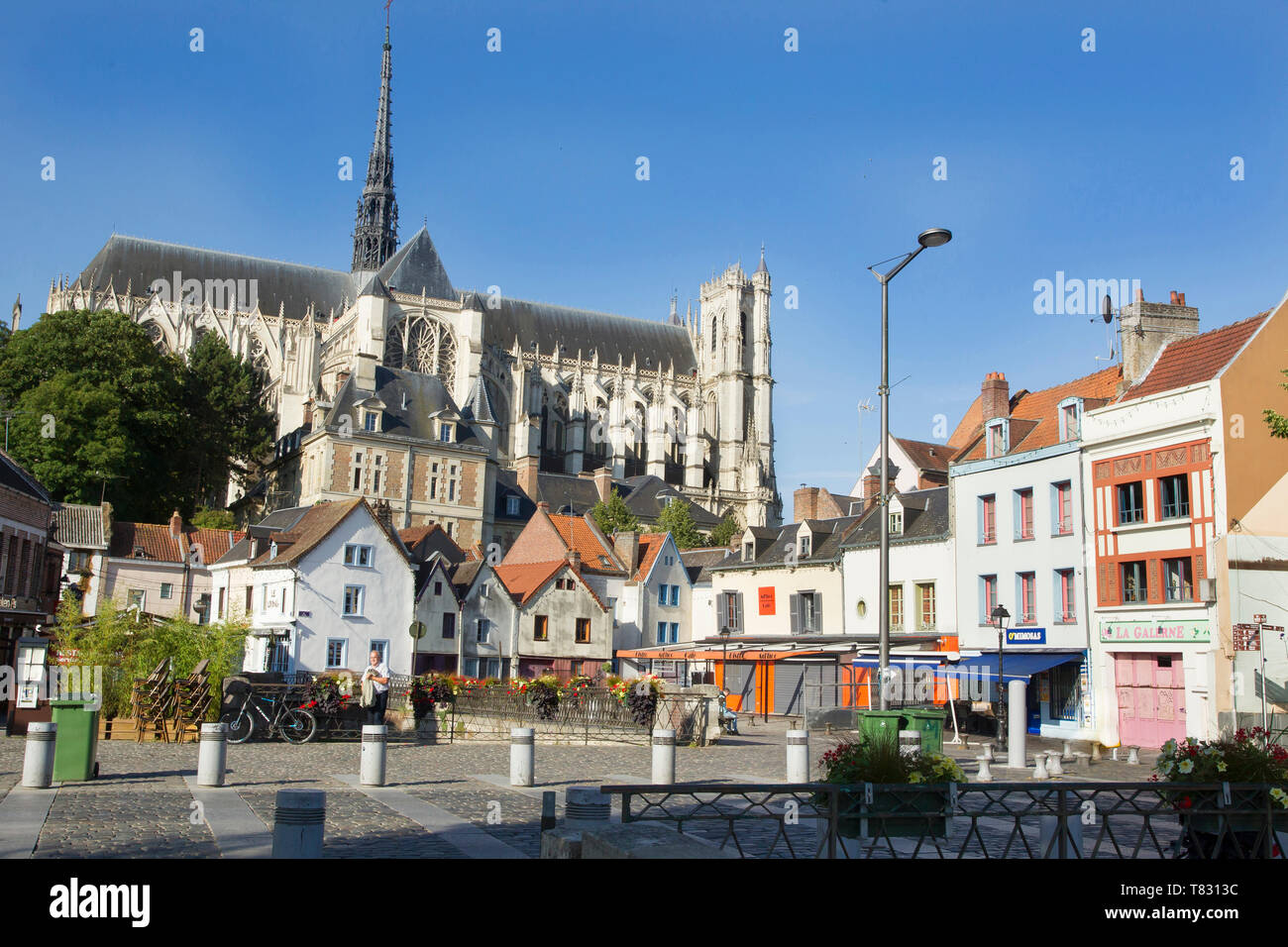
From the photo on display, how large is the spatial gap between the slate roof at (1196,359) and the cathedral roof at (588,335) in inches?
3342

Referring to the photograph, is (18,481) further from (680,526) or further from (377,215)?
(377,215)

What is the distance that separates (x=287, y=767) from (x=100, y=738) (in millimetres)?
6471

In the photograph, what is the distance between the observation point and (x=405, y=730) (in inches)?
1039

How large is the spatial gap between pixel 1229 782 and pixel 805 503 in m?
40.1

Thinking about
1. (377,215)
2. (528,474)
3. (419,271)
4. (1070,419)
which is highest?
(377,215)

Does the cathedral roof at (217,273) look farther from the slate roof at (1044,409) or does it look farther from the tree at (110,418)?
the slate roof at (1044,409)

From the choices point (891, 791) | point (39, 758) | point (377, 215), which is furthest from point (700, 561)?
point (377, 215)

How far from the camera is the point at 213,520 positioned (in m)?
61.2

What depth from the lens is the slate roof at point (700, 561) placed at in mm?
54156

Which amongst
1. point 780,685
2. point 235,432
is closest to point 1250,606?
point 780,685

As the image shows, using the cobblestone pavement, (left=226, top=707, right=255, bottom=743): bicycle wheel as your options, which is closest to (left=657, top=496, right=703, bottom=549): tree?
the cobblestone pavement

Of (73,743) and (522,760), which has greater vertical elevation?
(73,743)

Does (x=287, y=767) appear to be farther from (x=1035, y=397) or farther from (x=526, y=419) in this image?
(x=526, y=419)

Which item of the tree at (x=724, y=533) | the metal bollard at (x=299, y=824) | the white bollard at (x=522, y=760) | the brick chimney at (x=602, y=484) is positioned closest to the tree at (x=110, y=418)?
the brick chimney at (x=602, y=484)
